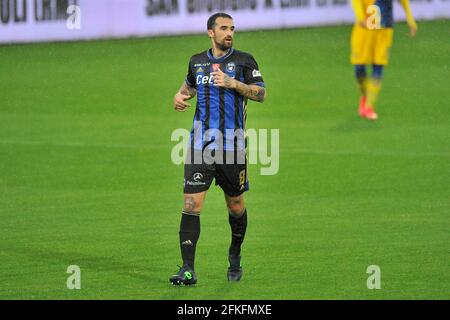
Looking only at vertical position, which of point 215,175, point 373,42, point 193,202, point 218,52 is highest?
point 373,42

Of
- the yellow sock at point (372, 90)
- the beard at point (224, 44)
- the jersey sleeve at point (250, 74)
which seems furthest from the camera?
the yellow sock at point (372, 90)

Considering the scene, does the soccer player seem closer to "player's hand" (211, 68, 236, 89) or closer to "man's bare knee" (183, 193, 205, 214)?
"man's bare knee" (183, 193, 205, 214)

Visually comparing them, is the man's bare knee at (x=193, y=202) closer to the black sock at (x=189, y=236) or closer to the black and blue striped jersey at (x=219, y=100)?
the black sock at (x=189, y=236)

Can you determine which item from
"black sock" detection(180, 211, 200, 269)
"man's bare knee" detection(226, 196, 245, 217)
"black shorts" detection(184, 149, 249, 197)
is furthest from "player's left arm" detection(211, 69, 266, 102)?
"black sock" detection(180, 211, 200, 269)

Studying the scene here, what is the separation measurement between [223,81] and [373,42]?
34.6 ft

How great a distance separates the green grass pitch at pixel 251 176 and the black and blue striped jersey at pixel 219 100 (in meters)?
1.23

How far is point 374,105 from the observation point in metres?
21.7

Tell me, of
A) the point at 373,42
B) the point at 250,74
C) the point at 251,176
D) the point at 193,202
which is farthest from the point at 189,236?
the point at 373,42

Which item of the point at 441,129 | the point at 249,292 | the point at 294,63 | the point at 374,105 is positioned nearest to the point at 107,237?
the point at 249,292

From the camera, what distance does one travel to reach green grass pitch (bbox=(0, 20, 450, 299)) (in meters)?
10.9

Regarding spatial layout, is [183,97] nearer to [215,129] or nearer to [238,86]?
[215,129]

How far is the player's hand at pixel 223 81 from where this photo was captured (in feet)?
32.9

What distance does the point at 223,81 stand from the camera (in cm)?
1002

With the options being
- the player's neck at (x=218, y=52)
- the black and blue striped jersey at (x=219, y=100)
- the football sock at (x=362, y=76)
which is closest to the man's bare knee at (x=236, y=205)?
the black and blue striped jersey at (x=219, y=100)
